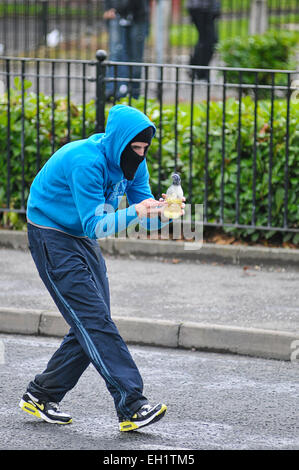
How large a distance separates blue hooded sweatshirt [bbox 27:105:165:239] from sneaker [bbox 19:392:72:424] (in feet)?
3.05

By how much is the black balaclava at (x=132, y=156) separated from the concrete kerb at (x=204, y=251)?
3656 mm

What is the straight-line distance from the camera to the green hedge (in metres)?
8.67

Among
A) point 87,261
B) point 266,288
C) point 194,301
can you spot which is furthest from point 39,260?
point 266,288

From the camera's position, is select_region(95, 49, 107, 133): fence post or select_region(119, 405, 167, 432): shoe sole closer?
select_region(119, 405, 167, 432): shoe sole

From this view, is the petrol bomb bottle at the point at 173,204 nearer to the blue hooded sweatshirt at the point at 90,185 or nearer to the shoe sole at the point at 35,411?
the blue hooded sweatshirt at the point at 90,185

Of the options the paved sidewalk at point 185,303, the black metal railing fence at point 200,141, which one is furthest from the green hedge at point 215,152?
the paved sidewalk at point 185,303

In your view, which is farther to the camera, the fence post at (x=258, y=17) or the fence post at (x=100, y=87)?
the fence post at (x=258, y=17)

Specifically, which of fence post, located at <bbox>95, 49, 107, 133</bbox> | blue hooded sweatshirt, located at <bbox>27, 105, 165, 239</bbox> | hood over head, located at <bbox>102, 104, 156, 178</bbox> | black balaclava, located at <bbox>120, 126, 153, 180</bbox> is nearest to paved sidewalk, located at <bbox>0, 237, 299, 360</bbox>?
fence post, located at <bbox>95, 49, 107, 133</bbox>

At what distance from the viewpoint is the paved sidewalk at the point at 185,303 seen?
21.9 feet

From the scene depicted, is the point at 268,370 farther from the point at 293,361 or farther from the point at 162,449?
the point at 162,449

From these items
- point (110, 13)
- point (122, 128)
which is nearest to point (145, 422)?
point (122, 128)

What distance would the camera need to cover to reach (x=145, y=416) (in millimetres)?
5043

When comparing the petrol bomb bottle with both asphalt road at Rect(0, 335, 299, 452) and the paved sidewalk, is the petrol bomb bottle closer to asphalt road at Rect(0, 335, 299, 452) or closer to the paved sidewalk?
asphalt road at Rect(0, 335, 299, 452)

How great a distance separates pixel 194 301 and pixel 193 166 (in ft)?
5.99
